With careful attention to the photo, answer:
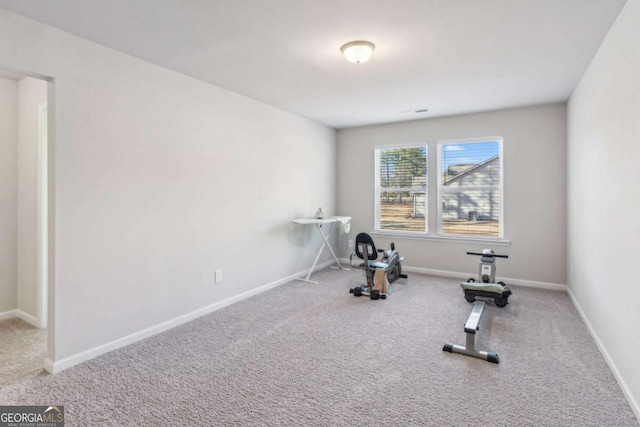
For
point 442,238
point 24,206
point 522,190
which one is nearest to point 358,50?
point 522,190

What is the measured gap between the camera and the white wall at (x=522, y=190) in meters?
4.27

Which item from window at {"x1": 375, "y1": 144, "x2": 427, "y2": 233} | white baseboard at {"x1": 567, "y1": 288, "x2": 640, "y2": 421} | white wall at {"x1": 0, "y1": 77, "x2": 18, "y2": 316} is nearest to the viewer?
white baseboard at {"x1": 567, "y1": 288, "x2": 640, "y2": 421}

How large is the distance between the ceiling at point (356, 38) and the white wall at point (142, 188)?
0.72 feet

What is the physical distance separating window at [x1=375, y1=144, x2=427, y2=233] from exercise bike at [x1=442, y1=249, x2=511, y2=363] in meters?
1.39

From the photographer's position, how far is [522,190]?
447 centimetres


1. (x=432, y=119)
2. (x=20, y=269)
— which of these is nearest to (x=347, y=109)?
(x=432, y=119)

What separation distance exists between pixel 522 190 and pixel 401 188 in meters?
1.71

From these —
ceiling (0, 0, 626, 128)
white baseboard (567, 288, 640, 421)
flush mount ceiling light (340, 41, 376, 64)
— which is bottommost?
white baseboard (567, 288, 640, 421)

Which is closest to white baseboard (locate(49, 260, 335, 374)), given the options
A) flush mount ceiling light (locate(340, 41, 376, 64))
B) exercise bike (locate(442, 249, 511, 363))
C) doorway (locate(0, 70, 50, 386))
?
doorway (locate(0, 70, 50, 386))

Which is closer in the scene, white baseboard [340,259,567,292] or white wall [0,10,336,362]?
white wall [0,10,336,362]

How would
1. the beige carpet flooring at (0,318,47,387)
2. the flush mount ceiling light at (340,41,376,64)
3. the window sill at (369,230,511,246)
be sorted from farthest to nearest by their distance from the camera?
the window sill at (369,230,511,246), the flush mount ceiling light at (340,41,376,64), the beige carpet flooring at (0,318,47,387)

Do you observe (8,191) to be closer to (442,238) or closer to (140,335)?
(140,335)

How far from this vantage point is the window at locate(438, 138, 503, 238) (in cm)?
470

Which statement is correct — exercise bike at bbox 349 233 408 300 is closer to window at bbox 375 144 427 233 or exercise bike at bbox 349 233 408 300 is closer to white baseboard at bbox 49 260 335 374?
window at bbox 375 144 427 233
